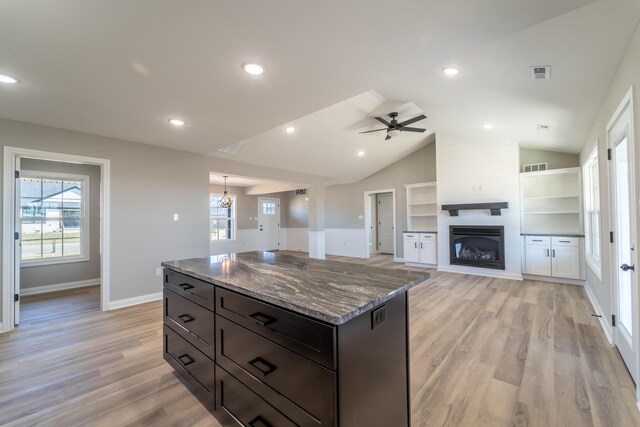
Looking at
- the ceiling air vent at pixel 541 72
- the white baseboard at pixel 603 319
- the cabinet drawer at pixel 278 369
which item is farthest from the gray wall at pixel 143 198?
the white baseboard at pixel 603 319

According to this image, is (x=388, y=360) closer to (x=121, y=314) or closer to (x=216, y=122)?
(x=216, y=122)

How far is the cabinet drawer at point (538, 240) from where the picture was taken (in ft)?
16.8

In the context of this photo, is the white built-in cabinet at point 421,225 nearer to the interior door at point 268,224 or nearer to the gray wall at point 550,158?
the gray wall at point 550,158

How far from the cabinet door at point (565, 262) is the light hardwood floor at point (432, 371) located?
156 cm

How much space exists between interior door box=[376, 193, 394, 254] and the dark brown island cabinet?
22.8 feet

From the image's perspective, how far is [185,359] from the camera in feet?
6.56

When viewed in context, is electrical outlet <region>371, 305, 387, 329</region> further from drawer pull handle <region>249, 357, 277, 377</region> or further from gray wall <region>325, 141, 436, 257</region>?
gray wall <region>325, 141, 436, 257</region>

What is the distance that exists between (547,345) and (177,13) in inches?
157

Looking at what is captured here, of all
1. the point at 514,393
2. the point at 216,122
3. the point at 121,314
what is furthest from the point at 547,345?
the point at 121,314

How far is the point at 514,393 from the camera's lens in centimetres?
195

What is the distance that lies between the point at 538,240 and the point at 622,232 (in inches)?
127

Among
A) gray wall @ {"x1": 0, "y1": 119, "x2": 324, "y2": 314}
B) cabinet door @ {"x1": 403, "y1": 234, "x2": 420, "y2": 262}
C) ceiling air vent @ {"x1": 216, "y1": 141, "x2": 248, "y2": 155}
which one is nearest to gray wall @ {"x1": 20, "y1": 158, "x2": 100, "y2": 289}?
gray wall @ {"x1": 0, "y1": 119, "x2": 324, "y2": 314}

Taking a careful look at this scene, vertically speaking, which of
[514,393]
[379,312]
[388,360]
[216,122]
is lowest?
[514,393]

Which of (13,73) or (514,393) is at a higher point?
(13,73)
